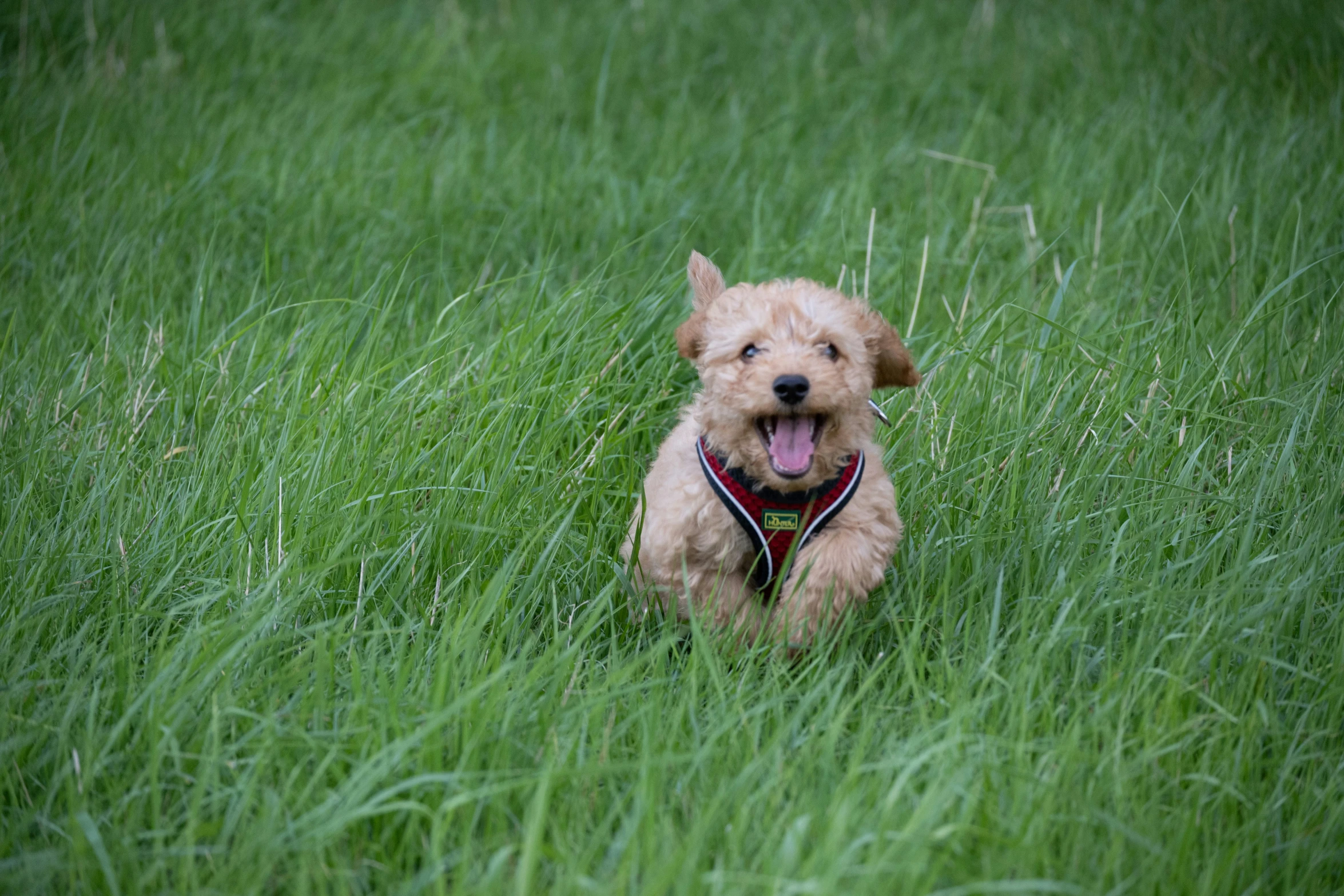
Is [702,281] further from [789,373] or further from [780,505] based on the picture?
[780,505]

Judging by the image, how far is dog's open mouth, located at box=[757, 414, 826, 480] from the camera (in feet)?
10.2

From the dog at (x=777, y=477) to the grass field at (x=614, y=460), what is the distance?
179 mm

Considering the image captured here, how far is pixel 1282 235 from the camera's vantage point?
16.9ft

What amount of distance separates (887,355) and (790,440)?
1.70ft

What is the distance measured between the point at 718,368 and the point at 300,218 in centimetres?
323

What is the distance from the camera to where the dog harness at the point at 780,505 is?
3.22m

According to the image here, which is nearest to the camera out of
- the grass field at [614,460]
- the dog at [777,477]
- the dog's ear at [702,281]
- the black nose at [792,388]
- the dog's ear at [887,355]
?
the grass field at [614,460]

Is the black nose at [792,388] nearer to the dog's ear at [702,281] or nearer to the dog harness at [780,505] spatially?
the dog harness at [780,505]

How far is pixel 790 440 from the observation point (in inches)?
124

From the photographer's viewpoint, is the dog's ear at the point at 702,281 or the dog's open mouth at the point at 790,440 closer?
the dog's open mouth at the point at 790,440

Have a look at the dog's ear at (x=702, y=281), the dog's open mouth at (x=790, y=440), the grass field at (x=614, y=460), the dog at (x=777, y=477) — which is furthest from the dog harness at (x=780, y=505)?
the dog's ear at (x=702, y=281)

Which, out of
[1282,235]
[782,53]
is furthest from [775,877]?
[782,53]

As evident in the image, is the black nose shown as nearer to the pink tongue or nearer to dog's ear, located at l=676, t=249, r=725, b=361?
the pink tongue

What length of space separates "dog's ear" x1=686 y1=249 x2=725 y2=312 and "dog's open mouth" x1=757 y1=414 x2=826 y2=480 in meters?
0.58
